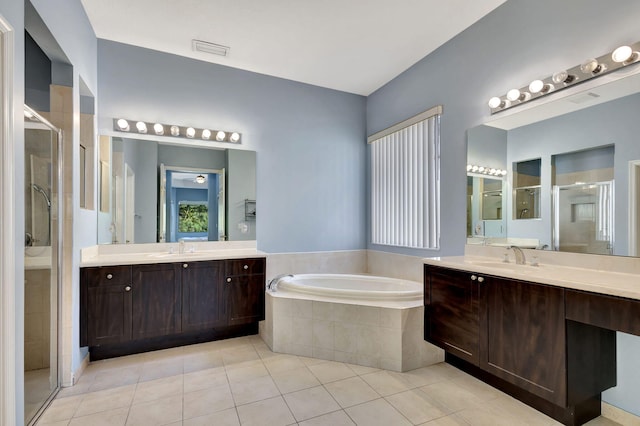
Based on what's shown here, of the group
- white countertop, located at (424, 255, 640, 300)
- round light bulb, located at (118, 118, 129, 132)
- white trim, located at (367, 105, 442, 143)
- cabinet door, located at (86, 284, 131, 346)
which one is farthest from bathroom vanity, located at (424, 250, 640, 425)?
round light bulb, located at (118, 118, 129, 132)

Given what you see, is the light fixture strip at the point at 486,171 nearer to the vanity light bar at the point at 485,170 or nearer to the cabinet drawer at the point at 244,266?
the vanity light bar at the point at 485,170

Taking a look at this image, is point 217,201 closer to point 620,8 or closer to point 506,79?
point 506,79

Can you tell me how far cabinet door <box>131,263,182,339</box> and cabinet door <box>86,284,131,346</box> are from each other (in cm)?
6

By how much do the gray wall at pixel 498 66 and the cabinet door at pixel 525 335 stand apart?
565 mm

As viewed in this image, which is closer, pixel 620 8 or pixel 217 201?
pixel 620 8

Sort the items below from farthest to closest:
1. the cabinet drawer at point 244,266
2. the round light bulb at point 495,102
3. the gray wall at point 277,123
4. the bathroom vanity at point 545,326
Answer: the gray wall at point 277,123 < the cabinet drawer at point 244,266 < the round light bulb at point 495,102 < the bathroom vanity at point 545,326

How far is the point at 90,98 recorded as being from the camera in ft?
9.07

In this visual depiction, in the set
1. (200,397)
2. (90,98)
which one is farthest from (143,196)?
(200,397)

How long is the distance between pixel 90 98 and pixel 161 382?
250 cm

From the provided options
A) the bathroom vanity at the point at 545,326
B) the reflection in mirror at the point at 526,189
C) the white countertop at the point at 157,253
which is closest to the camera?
the bathroom vanity at the point at 545,326

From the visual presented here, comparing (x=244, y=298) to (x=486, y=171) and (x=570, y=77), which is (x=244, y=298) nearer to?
(x=486, y=171)

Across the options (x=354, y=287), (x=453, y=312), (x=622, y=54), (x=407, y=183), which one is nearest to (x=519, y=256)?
(x=453, y=312)

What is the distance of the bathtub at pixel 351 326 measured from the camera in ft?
8.07

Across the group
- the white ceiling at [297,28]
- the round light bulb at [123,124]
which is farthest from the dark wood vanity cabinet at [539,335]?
the round light bulb at [123,124]
